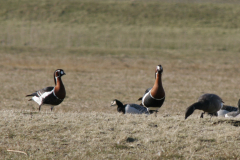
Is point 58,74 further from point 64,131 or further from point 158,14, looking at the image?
point 158,14

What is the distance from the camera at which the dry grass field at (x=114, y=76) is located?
321 inches

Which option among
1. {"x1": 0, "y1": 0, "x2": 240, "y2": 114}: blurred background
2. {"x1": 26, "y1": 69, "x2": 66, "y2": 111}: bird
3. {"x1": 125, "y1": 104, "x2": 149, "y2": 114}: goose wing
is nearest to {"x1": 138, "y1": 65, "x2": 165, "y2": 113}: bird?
{"x1": 125, "y1": 104, "x2": 149, "y2": 114}: goose wing

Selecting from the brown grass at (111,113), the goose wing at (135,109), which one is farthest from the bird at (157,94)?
the goose wing at (135,109)

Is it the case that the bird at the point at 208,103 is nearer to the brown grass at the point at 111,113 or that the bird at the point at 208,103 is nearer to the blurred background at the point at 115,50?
the brown grass at the point at 111,113

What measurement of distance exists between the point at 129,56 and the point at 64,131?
31.0 metres

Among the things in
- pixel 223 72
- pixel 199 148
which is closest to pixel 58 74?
pixel 199 148

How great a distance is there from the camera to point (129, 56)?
3944 centimetres

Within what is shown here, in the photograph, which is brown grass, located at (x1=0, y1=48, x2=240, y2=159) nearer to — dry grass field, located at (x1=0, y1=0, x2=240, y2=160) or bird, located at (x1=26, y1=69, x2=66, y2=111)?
dry grass field, located at (x1=0, y1=0, x2=240, y2=160)

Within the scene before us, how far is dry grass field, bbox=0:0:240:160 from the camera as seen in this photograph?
321 inches

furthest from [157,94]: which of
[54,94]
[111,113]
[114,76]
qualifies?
[114,76]

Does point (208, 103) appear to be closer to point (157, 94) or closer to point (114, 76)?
point (157, 94)

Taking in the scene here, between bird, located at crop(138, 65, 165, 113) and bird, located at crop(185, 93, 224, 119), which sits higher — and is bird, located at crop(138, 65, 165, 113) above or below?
above

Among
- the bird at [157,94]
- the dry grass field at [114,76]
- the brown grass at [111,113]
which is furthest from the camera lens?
the bird at [157,94]

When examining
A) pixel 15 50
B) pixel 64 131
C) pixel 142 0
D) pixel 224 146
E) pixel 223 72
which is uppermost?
pixel 142 0
